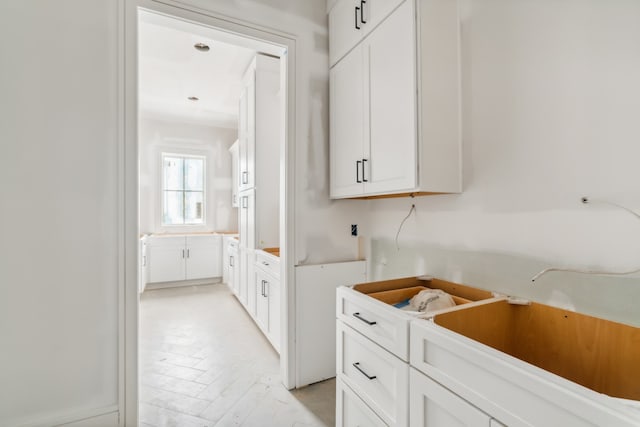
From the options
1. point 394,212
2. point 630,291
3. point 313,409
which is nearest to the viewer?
point 630,291

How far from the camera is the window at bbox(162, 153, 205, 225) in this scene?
5.39 metres

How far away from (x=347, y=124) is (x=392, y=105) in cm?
46

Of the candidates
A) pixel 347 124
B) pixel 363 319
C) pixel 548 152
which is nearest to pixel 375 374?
pixel 363 319

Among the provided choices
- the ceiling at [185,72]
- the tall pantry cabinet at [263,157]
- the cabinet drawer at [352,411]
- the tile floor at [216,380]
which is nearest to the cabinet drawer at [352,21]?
the ceiling at [185,72]

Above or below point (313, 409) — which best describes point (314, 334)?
above

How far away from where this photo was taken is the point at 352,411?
142 centimetres

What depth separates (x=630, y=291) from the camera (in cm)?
99

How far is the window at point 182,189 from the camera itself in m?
5.39

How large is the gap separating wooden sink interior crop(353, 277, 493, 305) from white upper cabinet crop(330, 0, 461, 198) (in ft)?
1.68

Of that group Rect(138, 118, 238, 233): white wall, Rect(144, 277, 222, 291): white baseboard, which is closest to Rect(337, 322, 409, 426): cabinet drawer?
Rect(144, 277, 222, 291): white baseboard
